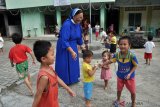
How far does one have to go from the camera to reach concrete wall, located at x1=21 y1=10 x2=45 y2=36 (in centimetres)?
1922

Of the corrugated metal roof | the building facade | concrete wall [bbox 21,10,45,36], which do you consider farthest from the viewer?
concrete wall [bbox 21,10,45,36]

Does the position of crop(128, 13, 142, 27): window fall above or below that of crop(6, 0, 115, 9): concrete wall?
below

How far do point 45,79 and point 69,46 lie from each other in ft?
7.14

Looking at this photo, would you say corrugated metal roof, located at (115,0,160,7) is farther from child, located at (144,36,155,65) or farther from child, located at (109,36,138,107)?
child, located at (109,36,138,107)

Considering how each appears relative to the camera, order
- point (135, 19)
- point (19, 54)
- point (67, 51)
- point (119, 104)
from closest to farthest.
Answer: point (119, 104) < point (19, 54) < point (67, 51) < point (135, 19)

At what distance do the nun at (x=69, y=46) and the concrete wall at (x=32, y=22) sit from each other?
15.3 metres

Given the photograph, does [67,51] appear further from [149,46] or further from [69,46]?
[149,46]

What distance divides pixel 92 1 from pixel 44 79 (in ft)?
47.5

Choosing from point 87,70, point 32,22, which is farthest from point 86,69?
point 32,22

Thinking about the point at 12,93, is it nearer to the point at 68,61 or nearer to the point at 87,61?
the point at 68,61

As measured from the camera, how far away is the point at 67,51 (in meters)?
4.53

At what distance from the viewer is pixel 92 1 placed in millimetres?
15797

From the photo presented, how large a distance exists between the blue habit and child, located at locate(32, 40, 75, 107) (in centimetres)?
200

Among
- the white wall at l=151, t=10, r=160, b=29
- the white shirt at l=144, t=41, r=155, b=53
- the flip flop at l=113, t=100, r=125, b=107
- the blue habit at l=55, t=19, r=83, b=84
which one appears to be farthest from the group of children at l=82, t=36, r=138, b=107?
the white wall at l=151, t=10, r=160, b=29
